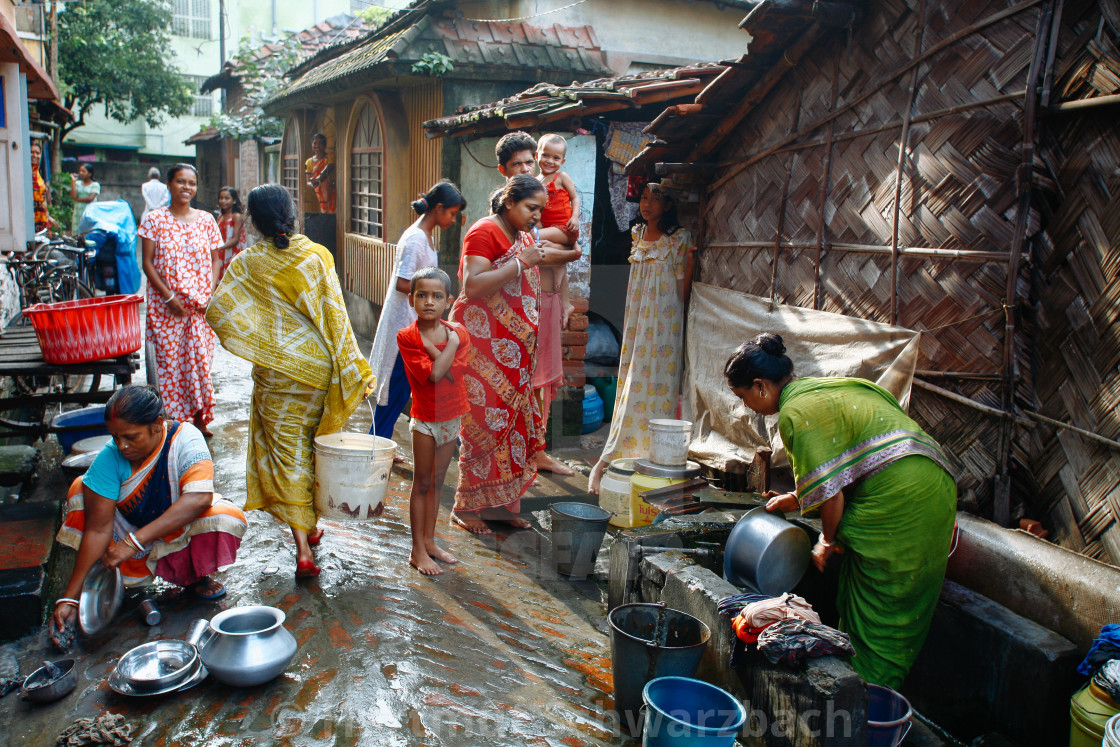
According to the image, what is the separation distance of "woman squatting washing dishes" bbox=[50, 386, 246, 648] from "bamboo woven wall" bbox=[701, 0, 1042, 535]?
11.2 ft

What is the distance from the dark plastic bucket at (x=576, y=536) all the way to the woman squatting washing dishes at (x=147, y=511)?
169 centimetres

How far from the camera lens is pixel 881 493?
3.20m

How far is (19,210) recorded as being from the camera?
5.94 m

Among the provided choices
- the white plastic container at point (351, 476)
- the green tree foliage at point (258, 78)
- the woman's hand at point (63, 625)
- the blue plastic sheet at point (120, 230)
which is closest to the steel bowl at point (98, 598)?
the woman's hand at point (63, 625)

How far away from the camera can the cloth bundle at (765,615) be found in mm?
2908

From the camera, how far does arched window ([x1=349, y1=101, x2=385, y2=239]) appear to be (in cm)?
1078

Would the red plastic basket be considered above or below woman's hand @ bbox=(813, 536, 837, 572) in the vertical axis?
above

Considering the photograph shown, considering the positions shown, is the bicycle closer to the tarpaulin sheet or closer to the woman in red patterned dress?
the woman in red patterned dress

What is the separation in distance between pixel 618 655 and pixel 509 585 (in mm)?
1314

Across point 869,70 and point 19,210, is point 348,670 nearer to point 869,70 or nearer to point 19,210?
point 869,70

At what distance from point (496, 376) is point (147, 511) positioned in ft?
6.94

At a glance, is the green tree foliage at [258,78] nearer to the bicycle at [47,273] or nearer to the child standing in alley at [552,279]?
the bicycle at [47,273]

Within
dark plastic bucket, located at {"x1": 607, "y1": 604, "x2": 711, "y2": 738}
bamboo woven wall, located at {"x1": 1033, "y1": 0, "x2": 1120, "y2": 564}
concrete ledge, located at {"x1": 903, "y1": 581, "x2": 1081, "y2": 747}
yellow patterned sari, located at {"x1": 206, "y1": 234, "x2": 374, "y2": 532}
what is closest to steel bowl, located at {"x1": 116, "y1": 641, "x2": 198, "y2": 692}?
yellow patterned sari, located at {"x1": 206, "y1": 234, "x2": 374, "y2": 532}

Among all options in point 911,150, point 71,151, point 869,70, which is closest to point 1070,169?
point 911,150
